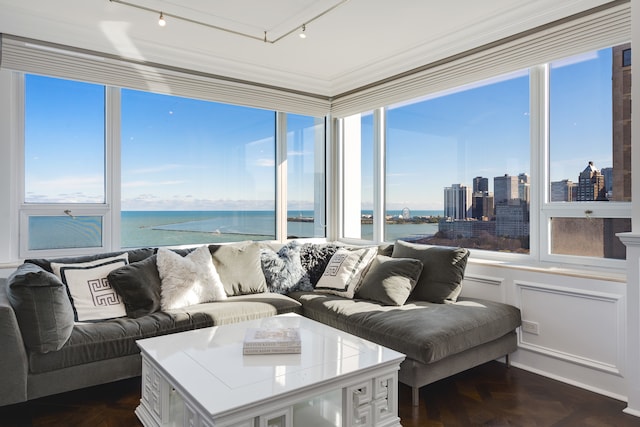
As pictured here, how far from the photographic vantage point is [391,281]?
3326mm

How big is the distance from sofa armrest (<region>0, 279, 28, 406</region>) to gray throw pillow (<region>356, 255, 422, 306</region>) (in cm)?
230

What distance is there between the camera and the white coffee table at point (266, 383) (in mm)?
1713

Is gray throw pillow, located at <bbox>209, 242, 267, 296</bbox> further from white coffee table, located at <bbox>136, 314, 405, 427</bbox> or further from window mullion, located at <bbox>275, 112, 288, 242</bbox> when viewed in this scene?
white coffee table, located at <bbox>136, 314, 405, 427</bbox>

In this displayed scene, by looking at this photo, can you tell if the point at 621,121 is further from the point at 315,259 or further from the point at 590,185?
the point at 315,259

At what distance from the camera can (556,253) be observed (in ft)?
10.4

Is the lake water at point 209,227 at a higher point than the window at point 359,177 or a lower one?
lower

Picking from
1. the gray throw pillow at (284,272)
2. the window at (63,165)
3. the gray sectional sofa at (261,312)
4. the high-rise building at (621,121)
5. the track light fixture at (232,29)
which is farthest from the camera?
the gray throw pillow at (284,272)

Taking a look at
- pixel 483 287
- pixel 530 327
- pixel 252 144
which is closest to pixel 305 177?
pixel 252 144

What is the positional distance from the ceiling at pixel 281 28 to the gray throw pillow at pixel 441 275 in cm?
169

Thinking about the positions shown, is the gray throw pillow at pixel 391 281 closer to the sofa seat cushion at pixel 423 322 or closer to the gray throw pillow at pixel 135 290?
the sofa seat cushion at pixel 423 322

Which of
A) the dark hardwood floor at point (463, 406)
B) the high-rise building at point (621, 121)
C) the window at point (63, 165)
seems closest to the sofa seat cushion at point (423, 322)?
the dark hardwood floor at point (463, 406)

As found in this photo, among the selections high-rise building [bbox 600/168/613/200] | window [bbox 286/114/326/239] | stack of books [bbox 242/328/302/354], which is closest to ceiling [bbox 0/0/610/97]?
window [bbox 286/114/326/239]

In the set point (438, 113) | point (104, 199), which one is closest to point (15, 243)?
point (104, 199)

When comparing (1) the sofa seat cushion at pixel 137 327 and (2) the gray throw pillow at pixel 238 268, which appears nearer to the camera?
(1) the sofa seat cushion at pixel 137 327
